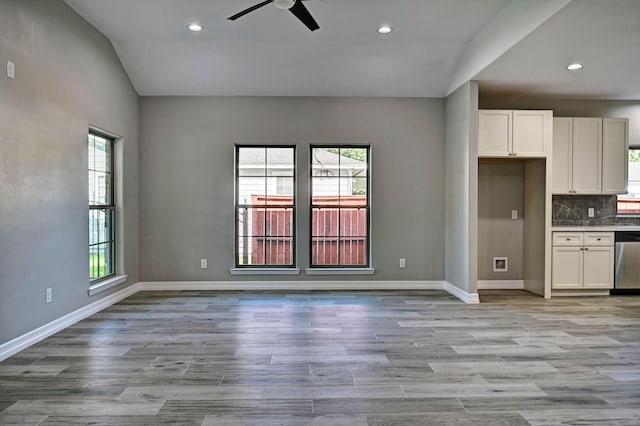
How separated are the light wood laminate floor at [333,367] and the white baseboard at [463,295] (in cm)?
20

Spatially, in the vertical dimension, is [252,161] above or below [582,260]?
above

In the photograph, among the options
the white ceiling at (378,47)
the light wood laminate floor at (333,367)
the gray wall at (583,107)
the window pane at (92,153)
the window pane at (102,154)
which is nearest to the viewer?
the light wood laminate floor at (333,367)

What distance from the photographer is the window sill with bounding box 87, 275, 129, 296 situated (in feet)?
14.0

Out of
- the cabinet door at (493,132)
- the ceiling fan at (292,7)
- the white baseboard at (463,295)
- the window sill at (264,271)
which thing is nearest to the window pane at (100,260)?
the window sill at (264,271)

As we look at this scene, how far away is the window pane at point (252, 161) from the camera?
5672 mm

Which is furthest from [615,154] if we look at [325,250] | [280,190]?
[280,190]

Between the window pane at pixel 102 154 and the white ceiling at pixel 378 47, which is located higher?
the white ceiling at pixel 378 47

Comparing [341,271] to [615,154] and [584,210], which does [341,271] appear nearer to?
[584,210]

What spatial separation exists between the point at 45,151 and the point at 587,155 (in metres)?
6.21

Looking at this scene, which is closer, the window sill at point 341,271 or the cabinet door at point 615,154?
the cabinet door at point 615,154

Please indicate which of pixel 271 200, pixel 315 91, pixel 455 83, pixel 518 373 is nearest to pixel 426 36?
pixel 455 83

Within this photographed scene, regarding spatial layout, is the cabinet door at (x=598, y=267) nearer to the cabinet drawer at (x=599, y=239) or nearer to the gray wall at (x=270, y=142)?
the cabinet drawer at (x=599, y=239)

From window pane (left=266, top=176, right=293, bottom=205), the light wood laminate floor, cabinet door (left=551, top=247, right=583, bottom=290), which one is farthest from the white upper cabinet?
window pane (left=266, top=176, right=293, bottom=205)

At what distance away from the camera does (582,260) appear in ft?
16.8
